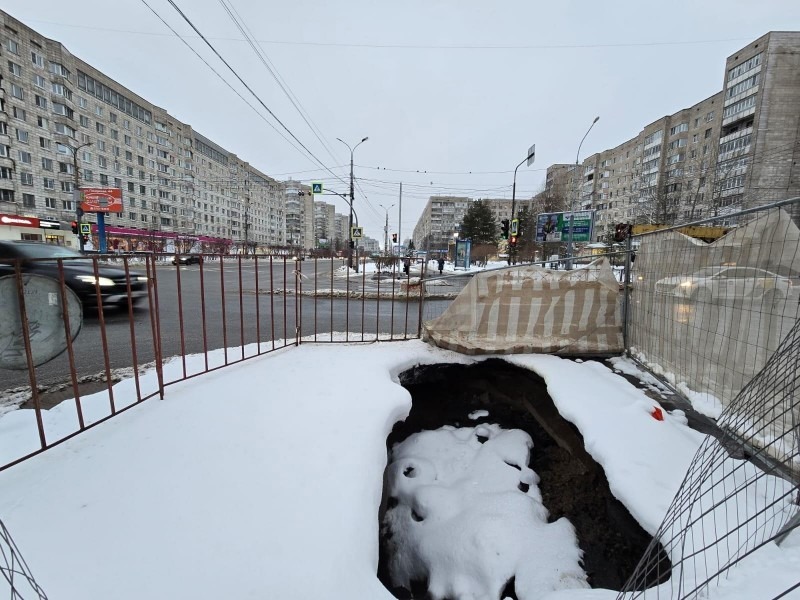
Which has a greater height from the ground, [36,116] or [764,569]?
[36,116]

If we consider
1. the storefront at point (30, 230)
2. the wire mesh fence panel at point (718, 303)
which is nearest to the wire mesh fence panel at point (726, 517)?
the wire mesh fence panel at point (718, 303)

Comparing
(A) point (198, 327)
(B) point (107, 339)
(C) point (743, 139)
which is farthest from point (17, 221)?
(C) point (743, 139)

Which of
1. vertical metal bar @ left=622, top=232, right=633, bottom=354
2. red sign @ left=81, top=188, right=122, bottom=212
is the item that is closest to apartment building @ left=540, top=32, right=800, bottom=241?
vertical metal bar @ left=622, top=232, right=633, bottom=354

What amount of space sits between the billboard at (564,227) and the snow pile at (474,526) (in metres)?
17.1

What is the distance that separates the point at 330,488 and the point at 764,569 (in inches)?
88.5

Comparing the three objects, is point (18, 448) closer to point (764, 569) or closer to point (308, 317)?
point (764, 569)

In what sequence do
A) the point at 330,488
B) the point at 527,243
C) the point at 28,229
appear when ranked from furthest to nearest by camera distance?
the point at 527,243 → the point at 28,229 → the point at 330,488

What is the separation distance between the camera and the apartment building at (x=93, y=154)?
131 feet

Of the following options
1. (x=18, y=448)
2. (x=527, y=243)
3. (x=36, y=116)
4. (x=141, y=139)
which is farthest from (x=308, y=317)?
(x=141, y=139)

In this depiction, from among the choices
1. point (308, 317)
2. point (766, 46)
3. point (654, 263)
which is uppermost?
point (766, 46)

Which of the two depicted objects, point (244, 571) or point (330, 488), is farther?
point (330, 488)

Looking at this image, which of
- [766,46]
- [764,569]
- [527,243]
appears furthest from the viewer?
[527,243]

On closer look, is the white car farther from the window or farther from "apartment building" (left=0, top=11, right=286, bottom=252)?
the window

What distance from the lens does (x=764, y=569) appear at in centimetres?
155
